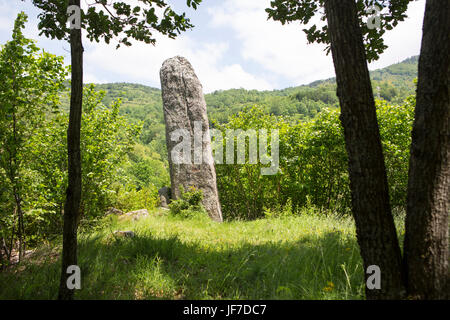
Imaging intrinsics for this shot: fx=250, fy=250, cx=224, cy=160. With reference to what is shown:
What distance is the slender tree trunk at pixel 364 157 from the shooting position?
1.79m

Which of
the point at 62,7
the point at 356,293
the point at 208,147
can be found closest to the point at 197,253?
the point at 356,293

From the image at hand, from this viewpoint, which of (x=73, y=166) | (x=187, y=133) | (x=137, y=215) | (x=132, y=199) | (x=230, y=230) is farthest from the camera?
(x=132, y=199)

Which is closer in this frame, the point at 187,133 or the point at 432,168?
the point at 432,168

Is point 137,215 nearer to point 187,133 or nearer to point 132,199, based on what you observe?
point 132,199

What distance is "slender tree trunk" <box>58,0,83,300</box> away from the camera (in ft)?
6.70

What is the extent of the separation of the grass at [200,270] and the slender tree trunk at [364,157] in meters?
0.43

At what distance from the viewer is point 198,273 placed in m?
2.88

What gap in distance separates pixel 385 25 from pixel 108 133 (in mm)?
5522

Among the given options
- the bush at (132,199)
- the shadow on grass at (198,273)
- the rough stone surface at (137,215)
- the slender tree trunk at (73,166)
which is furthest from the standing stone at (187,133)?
the slender tree trunk at (73,166)

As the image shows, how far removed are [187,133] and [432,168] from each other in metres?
6.88

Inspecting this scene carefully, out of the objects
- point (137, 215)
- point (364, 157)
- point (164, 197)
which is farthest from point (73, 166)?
point (164, 197)

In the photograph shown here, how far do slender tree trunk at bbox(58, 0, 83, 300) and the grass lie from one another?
0.51 meters

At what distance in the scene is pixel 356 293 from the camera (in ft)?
7.16

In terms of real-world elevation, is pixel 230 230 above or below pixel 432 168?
below
